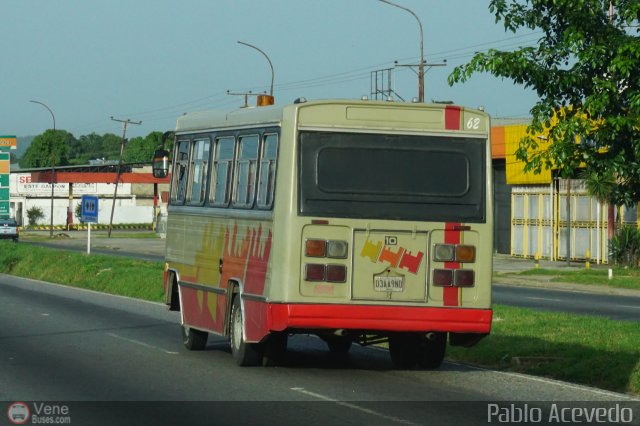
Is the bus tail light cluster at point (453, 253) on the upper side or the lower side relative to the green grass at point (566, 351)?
upper

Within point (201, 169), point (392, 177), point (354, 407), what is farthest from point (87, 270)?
point (354, 407)

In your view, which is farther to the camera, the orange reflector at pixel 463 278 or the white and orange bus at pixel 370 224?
the orange reflector at pixel 463 278

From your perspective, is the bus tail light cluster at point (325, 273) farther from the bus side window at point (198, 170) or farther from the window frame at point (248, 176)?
the bus side window at point (198, 170)

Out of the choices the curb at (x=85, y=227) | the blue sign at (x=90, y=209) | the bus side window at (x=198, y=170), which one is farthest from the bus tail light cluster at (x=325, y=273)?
the curb at (x=85, y=227)

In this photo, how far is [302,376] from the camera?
1515 centimetres

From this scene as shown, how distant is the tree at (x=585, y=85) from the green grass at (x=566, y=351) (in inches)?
80.3

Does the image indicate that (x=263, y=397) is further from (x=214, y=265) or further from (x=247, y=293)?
(x=214, y=265)

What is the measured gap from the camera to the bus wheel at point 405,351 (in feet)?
A: 53.8

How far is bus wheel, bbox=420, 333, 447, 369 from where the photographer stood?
16.2 metres

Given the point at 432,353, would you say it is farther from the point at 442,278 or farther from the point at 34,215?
the point at 34,215

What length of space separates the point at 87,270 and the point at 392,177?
2511 cm

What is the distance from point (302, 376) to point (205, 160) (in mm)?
4195

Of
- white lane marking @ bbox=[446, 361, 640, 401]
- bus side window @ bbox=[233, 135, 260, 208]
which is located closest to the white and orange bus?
bus side window @ bbox=[233, 135, 260, 208]

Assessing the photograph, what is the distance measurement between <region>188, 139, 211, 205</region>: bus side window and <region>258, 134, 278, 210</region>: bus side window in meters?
2.41
